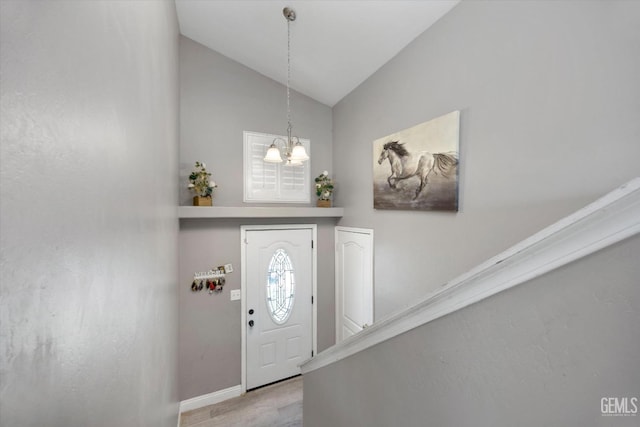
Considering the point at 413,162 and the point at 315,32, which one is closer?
the point at 413,162

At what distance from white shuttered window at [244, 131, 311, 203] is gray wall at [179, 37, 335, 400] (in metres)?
0.10

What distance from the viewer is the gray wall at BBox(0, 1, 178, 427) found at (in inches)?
12.8

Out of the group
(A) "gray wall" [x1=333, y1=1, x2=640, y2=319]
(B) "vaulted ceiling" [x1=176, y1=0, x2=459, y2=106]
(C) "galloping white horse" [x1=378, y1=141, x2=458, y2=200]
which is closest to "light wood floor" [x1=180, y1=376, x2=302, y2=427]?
(A) "gray wall" [x1=333, y1=1, x2=640, y2=319]

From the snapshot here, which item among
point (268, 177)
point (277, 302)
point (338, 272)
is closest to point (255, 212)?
point (268, 177)

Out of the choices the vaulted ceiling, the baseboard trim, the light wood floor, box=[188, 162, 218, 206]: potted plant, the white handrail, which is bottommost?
the light wood floor

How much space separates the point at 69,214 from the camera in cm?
46

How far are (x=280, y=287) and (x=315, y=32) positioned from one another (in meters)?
2.99

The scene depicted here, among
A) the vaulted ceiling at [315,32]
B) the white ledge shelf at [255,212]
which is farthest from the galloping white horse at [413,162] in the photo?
the white ledge shelf at [255,212]

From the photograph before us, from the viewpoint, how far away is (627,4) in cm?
112

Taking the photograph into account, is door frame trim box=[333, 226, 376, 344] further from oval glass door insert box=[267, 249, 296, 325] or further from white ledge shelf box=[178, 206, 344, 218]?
oval glass door insert box=[267, 249, 296, 325]

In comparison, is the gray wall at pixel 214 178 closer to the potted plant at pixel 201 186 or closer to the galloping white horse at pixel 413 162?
the potted plant at pixel 201 186

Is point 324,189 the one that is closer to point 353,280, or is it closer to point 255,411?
point 353,280

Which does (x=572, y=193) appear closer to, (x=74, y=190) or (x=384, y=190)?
(x=384, y=190)

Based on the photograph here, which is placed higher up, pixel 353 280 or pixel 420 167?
pixel 420 167
